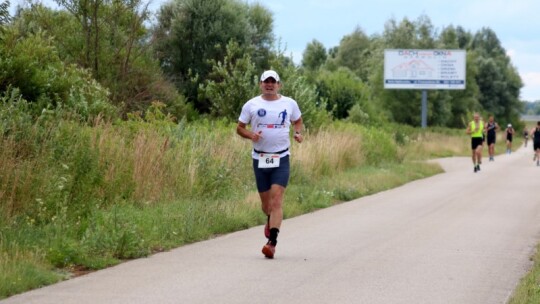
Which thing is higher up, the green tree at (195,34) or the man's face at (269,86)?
the green tree at (195,34)

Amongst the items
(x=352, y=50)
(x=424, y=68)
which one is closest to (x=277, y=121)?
(x=424, y=68)

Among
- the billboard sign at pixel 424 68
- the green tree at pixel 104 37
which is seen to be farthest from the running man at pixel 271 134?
the billboard sign at pixel 424 68

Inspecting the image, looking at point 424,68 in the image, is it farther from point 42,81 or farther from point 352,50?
point 352,50

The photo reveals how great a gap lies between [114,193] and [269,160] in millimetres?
3072

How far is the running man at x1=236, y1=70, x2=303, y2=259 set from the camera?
32.9ft

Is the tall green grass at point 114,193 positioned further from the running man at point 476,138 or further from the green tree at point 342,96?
the green tree at point 342,96

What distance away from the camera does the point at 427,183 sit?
23328mm

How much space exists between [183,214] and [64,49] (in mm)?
16273

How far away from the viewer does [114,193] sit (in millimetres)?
12344

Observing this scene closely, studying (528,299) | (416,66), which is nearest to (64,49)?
(528,299)

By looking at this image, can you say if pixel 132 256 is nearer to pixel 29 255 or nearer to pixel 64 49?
pixel 29 255

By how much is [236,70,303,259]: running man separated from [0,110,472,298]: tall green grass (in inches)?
55.9

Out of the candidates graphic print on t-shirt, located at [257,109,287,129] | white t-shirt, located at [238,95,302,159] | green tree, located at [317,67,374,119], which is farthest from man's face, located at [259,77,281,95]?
green tree, located at [317,67,374,119]

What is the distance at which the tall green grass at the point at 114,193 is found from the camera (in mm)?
9227
